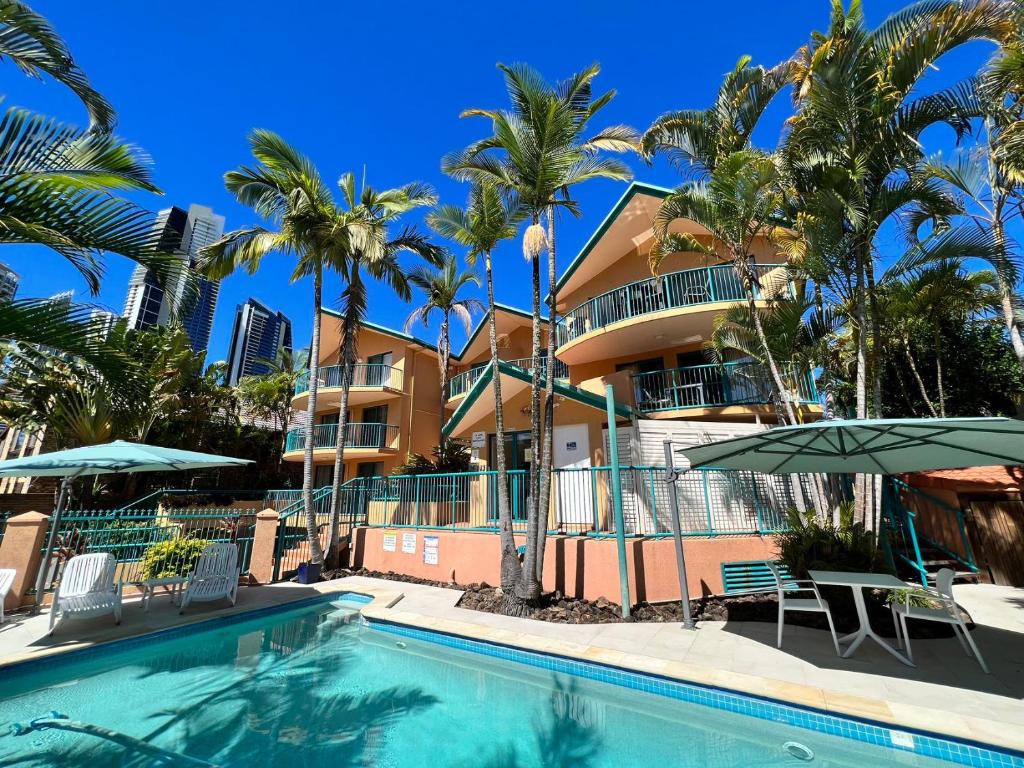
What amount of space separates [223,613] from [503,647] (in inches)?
211

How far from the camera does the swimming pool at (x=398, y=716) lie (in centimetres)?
400

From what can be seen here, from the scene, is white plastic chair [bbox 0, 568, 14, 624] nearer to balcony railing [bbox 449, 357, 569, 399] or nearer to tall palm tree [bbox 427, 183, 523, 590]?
tall palm tree [bbox 427, 183, 523, 590]

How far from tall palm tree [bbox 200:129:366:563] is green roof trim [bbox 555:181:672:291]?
7.81 meters

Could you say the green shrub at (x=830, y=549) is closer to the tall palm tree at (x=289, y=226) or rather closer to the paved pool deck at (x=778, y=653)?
the paved pool deck at (x=778, y=653)

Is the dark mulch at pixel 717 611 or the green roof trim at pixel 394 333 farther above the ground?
the green roof trim at pixel 394 333

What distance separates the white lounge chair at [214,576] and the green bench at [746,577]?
9.53 metres

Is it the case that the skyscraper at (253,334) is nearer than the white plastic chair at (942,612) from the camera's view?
No

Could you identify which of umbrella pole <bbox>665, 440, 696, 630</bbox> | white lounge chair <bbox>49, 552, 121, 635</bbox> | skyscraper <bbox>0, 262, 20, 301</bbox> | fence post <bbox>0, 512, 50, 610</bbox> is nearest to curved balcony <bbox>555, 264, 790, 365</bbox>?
umbrella pole <bbox>665, 440, 696, 630</bbox>

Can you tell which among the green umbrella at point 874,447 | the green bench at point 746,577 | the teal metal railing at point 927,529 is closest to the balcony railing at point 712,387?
the teal metal railing at point 927,529

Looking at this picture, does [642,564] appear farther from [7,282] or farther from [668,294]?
[7,282]

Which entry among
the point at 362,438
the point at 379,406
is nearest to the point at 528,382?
the point at 362,438

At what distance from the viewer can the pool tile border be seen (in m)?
3.71

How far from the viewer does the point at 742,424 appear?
1171 centimetres

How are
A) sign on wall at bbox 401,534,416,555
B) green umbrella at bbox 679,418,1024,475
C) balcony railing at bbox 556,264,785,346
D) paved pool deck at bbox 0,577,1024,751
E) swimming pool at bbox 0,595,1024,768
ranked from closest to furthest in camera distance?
1. swimming pool at bbox 0,595,1024,768
2. paved pool deck at bbox 0,577,1024,751
3. green umbrella at bbox 679,418,1024,475
4. sign on wall at bbox 401,534,416,555
5. balcony railing at bbox 556,264,785,346
